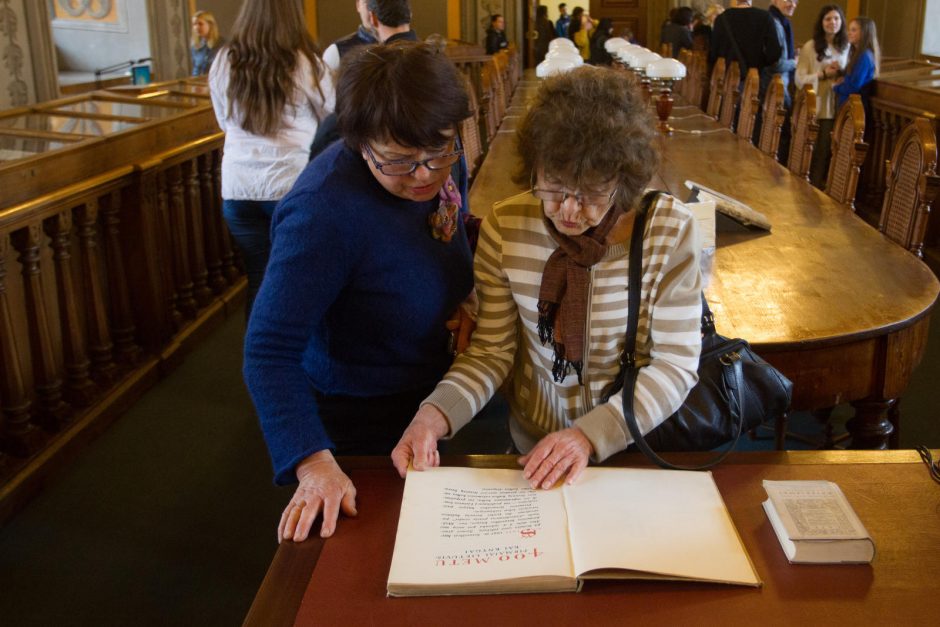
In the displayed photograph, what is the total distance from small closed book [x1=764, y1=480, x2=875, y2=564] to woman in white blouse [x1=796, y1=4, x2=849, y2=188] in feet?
20.9

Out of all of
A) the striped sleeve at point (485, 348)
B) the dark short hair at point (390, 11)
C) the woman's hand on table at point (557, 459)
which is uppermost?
the dark short hair at point (390, 11)

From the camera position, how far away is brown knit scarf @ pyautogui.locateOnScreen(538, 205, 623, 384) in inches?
55.1

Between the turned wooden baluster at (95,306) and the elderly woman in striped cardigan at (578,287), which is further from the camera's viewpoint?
the turned wooden baluster at (95,306)

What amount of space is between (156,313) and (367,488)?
104 inches

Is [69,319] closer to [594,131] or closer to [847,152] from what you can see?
[594,131]

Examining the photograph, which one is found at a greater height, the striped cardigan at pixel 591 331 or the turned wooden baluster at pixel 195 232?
the striped cardigan at pixel 591 331

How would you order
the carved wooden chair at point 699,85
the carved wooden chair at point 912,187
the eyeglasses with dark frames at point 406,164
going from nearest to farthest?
1. the eyeglasses with dark frames at point 406,164
2. the carved wooden chair at point 912,187
3. the carved wooden chair at point 699,85

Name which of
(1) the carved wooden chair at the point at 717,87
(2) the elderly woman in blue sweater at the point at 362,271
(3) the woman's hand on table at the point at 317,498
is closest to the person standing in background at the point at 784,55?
(1) the carved wooden chair at the point at 717,87

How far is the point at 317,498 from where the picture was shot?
4.21ft

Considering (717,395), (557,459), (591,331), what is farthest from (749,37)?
(557,459)

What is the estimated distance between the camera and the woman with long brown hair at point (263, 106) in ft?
9.98

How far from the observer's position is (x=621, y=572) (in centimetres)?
111

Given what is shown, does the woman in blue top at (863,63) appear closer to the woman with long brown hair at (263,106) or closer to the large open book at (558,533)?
the woman with long brown hair at (263,106)

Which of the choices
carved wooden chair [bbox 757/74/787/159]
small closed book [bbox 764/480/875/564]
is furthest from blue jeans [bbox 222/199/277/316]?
carved wooden chair [bbox 757/74/787/159]
